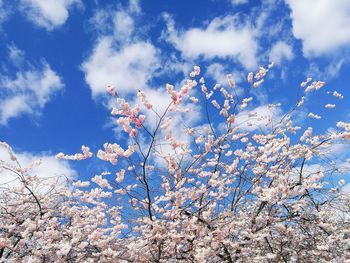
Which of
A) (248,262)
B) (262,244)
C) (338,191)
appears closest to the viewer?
(248,262)

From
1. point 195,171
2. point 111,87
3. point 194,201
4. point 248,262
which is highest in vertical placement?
point 111,87

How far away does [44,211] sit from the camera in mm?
8797

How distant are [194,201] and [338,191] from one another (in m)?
3.42

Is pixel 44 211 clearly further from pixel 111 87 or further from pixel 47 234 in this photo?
pixel 111 87

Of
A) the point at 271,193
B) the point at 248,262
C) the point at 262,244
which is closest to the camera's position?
the point at 271,193

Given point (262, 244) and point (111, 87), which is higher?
point (111, 87)

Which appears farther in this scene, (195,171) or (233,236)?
(195,171)

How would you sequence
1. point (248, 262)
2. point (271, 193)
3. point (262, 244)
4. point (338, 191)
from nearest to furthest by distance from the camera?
point (271, 193) → point (248, 262) → point (338, 191) → point (262, 244)

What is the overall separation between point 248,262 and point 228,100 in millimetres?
3936

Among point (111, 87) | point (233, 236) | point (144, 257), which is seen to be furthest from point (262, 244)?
point (111, 87)

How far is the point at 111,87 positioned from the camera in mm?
7188

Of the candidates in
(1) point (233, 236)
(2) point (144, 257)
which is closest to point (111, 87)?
(2) point (144, 257)

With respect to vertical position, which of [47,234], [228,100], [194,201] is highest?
[228,100]

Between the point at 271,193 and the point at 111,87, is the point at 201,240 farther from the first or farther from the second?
the point at 111,87
